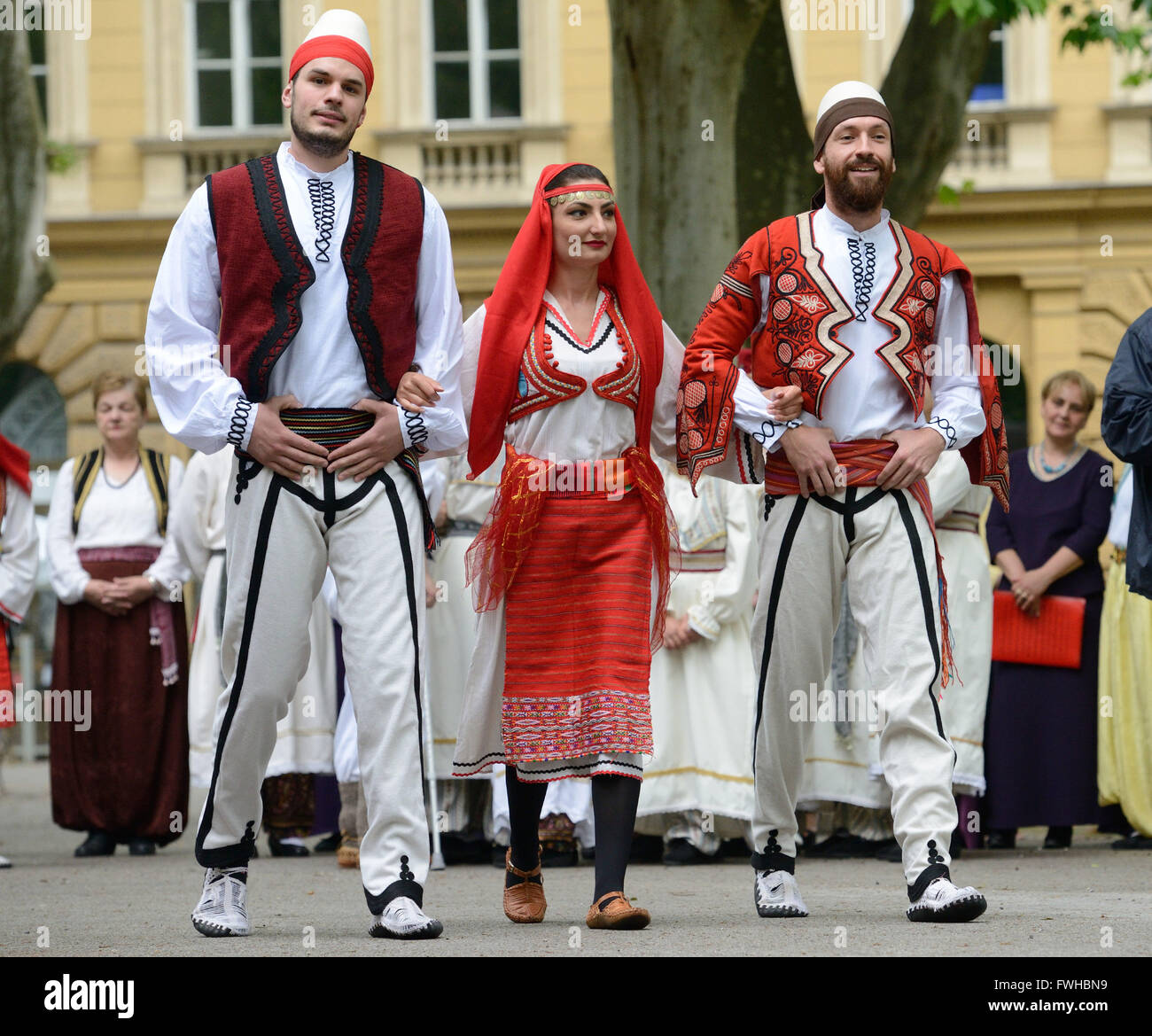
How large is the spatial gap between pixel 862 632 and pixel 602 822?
0.97 m

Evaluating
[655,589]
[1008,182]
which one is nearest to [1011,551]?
[655,589]

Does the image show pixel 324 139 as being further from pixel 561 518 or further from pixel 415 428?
pixel 561 518

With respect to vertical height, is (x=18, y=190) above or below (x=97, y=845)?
above

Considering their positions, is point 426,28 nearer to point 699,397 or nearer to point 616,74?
point 616,74

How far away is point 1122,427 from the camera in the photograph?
6918 millimetres

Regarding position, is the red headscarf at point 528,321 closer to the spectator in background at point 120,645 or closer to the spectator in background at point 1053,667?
the spectator in background at point 1053,667

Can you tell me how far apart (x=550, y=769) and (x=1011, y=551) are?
4279 millimetres

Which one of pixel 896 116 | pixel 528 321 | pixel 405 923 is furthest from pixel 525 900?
pixel 896 116

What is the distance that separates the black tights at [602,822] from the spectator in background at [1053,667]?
403 cm

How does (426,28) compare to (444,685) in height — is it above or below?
above

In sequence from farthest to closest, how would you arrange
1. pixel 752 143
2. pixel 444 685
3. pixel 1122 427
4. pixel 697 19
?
pixel 752 143
pixel 697 19
pixel 444 685
pixel 1122 427

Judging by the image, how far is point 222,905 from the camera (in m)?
5.94

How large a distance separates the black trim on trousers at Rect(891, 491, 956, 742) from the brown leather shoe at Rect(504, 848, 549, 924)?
1.31 meters

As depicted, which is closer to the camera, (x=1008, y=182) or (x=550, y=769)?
(x=550, y=769)
